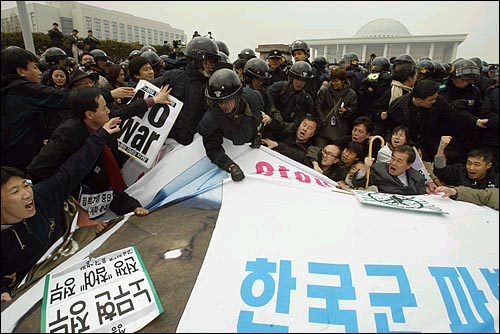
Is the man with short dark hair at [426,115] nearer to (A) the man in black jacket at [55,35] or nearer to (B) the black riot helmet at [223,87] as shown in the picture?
(B) the black riot helmet at [223,87]

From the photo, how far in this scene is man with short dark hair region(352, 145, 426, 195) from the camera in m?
2.93

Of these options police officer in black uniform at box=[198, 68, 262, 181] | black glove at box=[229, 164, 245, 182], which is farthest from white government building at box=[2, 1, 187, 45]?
black glove at box=[229, 164, 245, 182]

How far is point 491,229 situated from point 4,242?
3.01 metres

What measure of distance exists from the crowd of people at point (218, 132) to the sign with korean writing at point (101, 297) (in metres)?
0.41

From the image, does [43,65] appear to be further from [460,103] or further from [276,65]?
[460,103]

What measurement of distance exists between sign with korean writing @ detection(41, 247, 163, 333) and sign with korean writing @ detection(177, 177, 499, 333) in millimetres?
256

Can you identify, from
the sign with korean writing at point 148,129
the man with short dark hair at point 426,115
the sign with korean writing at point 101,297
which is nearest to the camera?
the sign with korean writing at point 101,297

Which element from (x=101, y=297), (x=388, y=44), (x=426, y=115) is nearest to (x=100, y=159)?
(x=101, y=297)

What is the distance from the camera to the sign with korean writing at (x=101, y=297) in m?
1.70

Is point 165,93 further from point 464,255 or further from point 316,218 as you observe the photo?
point 464,255

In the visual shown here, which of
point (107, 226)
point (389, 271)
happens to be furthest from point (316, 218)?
point (107, 226)

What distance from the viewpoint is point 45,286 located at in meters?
1.95

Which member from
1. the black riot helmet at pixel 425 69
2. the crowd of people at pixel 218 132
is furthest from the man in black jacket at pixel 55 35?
the black riot helmet at pixel 425 69

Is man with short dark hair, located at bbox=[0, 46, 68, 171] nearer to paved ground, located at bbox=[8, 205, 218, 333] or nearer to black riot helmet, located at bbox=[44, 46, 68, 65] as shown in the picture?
paved ground, located at bbox=[8, 205, 218, 333]
